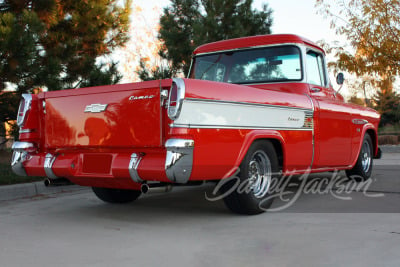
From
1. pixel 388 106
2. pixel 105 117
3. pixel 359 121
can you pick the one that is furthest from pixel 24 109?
pixel 388 106

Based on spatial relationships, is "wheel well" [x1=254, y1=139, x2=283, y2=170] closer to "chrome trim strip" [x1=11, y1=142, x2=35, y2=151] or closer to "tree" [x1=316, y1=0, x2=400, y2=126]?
"chrome trim strip" [x1=11, y1=142, x2=35, y2=151]

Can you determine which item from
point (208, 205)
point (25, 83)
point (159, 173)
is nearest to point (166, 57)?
point (25, 83)

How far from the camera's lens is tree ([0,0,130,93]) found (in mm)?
7484

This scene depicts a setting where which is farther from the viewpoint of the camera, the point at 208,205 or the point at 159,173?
the point at 208,205

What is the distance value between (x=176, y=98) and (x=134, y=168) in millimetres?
730

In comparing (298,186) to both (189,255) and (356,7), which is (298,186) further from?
(356,7)

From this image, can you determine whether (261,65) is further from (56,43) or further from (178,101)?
(56,43)

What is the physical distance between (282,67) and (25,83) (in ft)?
17.1

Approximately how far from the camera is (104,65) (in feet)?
32.1

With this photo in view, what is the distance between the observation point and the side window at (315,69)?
5.86 m

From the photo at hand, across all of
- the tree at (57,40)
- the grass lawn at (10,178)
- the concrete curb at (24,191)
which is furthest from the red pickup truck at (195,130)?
the tree at (57,40)

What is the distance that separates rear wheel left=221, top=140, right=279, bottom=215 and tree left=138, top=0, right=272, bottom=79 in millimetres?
8710

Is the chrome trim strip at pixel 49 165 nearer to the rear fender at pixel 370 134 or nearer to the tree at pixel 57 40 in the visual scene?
the tree at pixel 57 40

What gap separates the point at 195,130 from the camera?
383 cm
